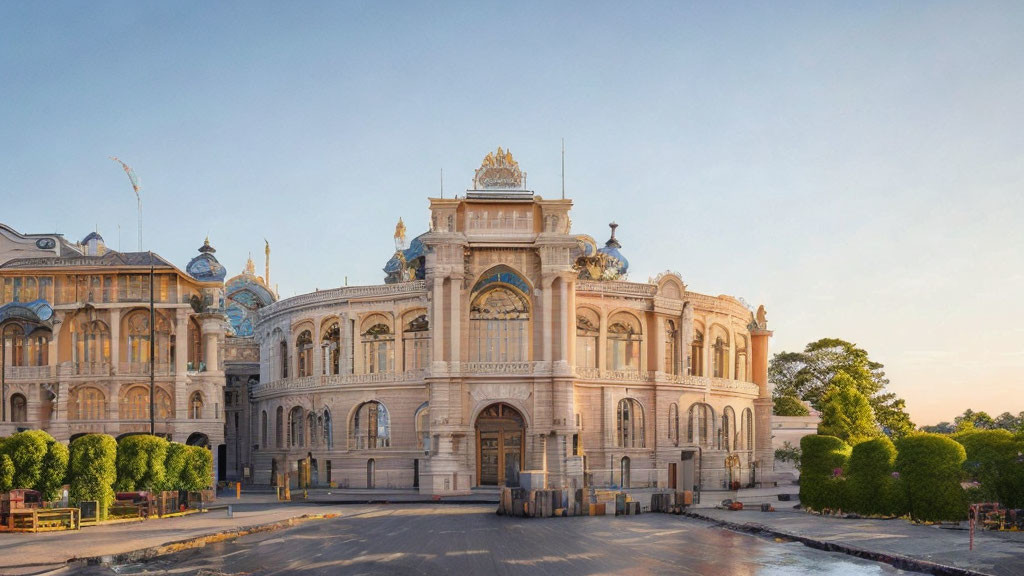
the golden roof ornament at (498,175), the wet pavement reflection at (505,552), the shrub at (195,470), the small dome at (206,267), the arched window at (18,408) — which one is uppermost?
the golden roof ornament at (498,175)

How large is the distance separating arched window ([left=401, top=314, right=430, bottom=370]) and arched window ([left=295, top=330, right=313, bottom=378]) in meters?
8.78

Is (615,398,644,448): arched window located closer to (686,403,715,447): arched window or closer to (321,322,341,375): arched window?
(686,403,715,447): arched window

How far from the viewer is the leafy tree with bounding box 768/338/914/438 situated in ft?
324

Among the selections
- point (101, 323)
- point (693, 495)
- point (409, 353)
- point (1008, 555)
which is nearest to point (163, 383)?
point (101, 323)

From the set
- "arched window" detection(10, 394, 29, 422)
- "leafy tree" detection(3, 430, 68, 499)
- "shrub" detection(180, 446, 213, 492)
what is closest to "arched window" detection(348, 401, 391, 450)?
"shrub" detection(180, 446, 213, 492)

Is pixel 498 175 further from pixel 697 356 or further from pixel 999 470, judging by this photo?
pixel 999 470

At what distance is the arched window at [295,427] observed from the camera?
76.9 meters

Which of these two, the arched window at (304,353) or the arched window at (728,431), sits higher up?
the arched window at (304,353)

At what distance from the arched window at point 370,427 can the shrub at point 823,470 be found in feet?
102

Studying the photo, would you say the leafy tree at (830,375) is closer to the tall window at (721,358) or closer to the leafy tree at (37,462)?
the tall window at (721,358)

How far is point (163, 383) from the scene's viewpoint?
74.6 meters

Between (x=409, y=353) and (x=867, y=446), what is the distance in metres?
34.4

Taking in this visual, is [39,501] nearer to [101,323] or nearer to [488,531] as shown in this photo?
[488,531]

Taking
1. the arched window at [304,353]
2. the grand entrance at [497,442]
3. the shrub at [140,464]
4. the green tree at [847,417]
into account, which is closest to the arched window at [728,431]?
the green tree at [847,417]
